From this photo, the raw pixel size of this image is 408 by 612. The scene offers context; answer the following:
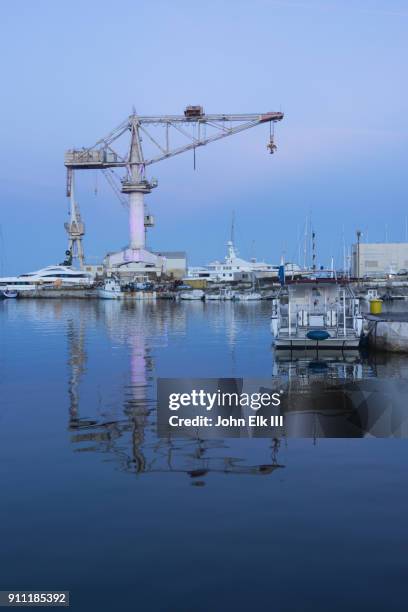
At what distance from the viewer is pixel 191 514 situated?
11.6 meters

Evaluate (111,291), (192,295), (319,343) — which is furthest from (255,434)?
(111,291)

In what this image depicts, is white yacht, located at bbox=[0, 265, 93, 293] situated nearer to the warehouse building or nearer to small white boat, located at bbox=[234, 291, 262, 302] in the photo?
small white boat, located at bbox=[234, 291, 262, 302]

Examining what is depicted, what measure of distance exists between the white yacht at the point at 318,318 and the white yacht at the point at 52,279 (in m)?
118

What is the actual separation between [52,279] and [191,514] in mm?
151250

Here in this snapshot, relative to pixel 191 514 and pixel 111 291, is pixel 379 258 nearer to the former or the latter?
pixel 111 291

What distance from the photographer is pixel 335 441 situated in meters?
16.9

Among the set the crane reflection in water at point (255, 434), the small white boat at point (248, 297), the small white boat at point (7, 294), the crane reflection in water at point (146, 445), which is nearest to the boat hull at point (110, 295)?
the small white boat at point (248, 297)

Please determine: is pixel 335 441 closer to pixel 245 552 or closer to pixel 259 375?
pixel 245 552

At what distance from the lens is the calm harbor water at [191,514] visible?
29.6ft

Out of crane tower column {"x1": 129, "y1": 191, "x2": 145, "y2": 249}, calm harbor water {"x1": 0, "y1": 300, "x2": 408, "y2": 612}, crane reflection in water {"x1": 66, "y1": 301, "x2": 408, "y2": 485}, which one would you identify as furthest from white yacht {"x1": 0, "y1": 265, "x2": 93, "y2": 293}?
calm harbor water {"x1": 0, "y1": 300, "x2": 408, "y2": 612}

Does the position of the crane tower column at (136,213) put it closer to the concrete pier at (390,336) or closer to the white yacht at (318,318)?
the white yacht at (318,318)

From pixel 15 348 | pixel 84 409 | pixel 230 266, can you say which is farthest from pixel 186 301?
pixel 84 409

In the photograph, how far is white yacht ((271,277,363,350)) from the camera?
35.9 metres

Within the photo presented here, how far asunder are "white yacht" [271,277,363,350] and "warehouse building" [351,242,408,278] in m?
A: 134
